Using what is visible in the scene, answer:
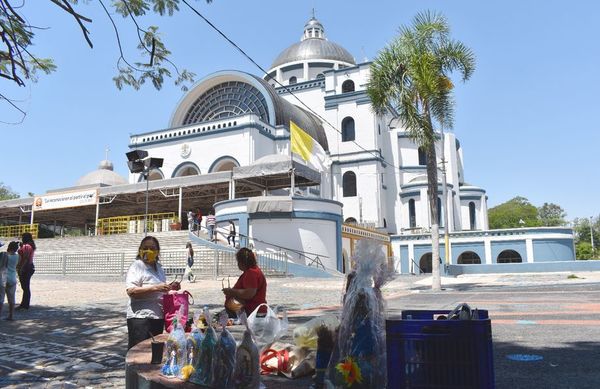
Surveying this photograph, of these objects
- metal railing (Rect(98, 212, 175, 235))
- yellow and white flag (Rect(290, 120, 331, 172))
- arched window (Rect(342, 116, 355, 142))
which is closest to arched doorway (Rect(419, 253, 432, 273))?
yellow and white flag (Rect(290, 120, 331, 172))

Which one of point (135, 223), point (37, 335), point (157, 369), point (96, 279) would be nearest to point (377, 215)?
point (135, 223)

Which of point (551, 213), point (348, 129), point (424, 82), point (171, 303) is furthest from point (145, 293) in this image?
point (551, 213)

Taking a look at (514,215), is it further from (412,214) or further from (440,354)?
(440,354)

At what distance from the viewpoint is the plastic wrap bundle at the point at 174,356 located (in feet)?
10.2

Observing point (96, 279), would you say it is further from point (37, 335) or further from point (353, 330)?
point (353, 330)

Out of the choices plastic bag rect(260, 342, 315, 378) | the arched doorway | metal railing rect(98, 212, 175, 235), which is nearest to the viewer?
plastic bag rect(260, 342, 315, 378)

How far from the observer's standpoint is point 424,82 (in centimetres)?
1317

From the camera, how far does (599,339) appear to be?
16.8 ft

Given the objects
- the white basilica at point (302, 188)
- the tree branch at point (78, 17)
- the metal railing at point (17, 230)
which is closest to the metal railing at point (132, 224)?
the white basilica at point (302, 188)

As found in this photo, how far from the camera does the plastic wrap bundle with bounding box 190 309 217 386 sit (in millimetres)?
2898

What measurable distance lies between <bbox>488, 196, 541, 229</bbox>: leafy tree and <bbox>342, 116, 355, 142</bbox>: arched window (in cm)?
3340

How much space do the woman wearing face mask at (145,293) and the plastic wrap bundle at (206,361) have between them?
121cm

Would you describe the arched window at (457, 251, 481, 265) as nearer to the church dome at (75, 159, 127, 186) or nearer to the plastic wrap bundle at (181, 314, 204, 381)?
the church dome at (75, 159, 127, 186)

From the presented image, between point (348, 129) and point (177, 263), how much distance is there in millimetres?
21594
